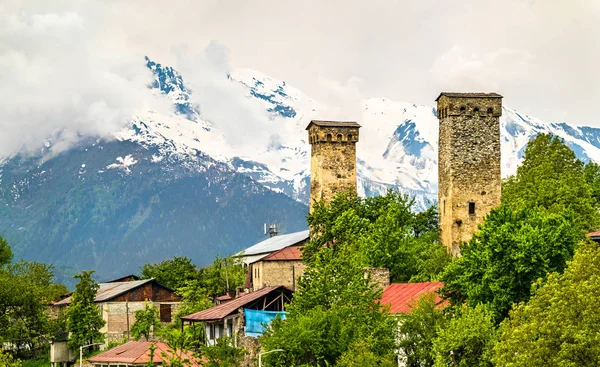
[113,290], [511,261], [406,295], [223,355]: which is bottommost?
[223,355]

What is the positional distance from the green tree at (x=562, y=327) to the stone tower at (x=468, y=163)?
3756 centimetres

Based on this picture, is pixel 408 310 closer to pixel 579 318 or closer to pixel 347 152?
pixel 579 318

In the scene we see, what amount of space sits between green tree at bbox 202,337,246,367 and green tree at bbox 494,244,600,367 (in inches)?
782

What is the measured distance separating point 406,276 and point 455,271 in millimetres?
18493

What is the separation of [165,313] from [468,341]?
189 ft

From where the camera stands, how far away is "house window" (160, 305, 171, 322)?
9844cm

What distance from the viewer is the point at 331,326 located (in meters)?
52.4

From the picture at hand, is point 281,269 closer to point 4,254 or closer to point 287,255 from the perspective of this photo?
point 287,255

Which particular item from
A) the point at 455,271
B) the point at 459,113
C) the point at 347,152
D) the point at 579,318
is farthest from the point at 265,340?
the point at 347,152

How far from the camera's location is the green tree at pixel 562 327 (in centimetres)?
3656

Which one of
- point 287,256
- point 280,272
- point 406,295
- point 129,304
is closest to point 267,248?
point 129,304

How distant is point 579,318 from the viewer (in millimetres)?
37656

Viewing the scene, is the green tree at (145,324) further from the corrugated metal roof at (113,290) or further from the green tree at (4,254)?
the green tree at (4,254)

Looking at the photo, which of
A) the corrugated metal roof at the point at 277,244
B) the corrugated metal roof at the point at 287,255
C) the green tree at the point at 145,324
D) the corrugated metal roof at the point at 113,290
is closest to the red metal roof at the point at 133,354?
the green tree at the point at 145,324
